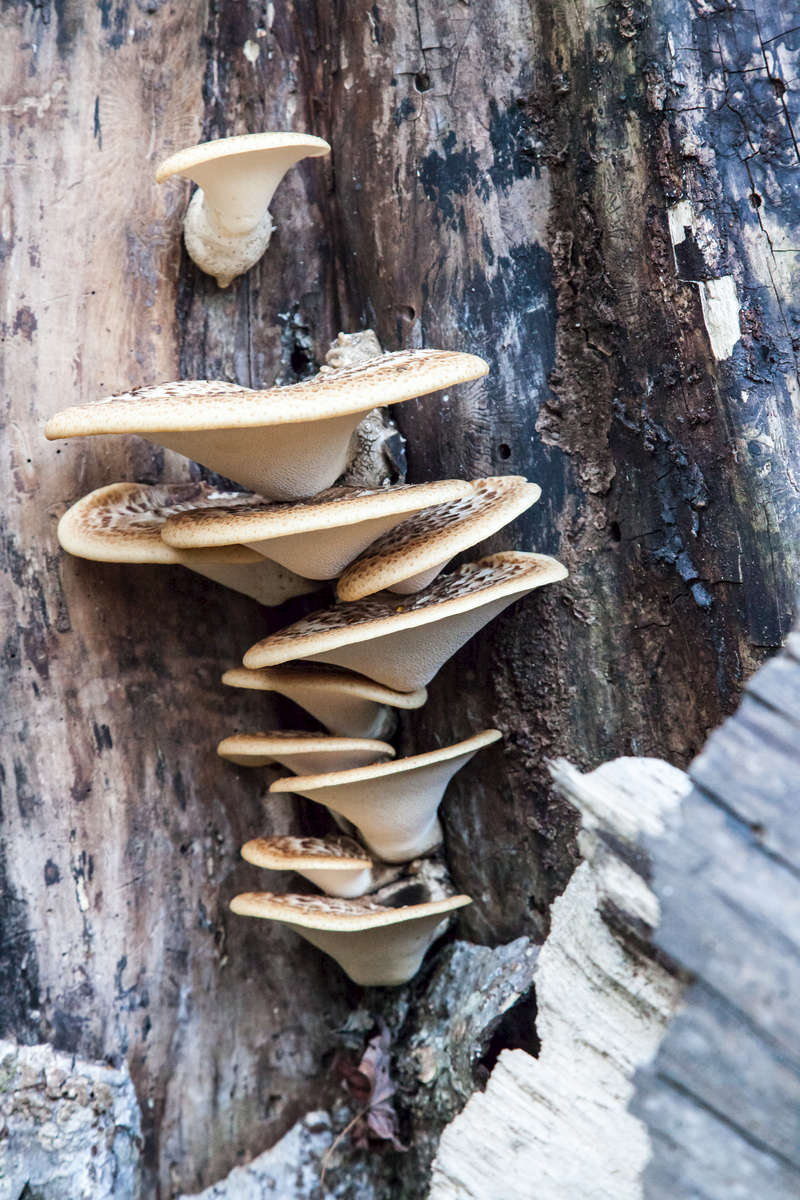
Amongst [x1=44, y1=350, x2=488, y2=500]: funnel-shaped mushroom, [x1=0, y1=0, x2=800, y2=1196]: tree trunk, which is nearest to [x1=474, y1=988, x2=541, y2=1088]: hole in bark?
[x1=0, y1=0, x2=800, y2=1196]: tree trunk

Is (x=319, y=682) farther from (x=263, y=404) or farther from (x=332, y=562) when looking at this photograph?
(x=263, y=404)

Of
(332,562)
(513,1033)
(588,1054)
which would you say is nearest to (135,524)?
(332,562)

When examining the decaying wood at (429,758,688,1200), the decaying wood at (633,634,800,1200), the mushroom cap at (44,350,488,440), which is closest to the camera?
the decaying wood at (633,634,800,1200)

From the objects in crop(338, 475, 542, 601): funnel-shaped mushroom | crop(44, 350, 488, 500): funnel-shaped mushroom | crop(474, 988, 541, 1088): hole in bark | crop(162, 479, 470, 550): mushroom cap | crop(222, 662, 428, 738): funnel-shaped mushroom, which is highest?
crop(44, 350, 488, 500): funnel-shaped mushroom

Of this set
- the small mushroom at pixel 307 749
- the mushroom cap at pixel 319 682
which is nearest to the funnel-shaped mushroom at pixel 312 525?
the mushroom cap at pixel 319 682

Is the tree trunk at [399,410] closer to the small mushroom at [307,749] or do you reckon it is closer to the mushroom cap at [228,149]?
the small mushroom at [307,749]

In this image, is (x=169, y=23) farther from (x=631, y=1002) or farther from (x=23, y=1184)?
(x=23, y=1184)

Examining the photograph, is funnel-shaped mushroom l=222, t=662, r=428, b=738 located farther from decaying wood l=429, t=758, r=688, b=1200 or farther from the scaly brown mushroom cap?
decaying wood l=429, t=758, r=688, b=1200
